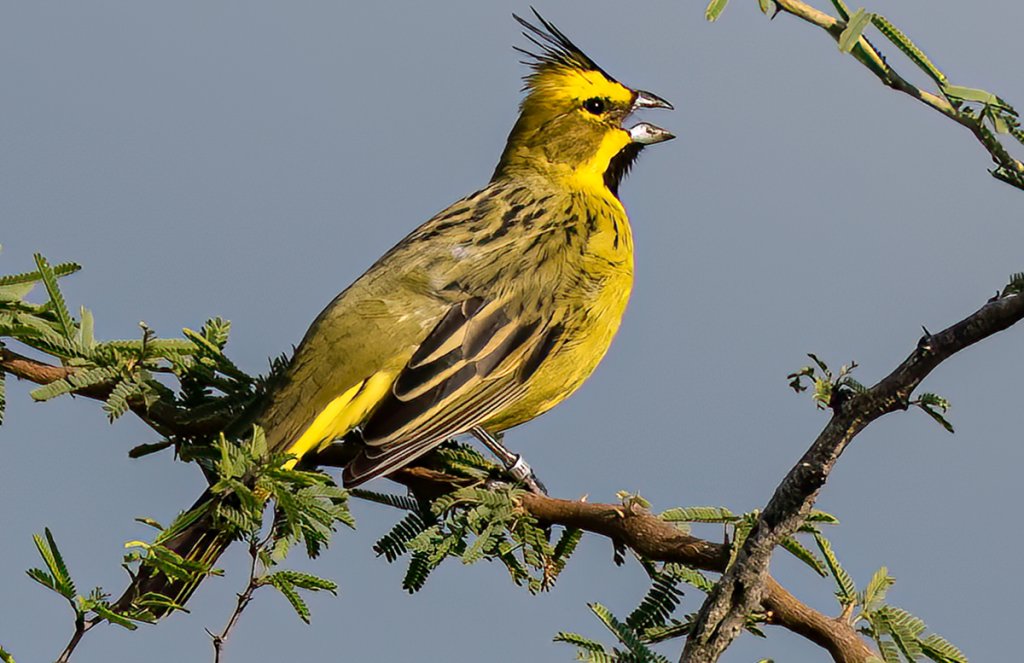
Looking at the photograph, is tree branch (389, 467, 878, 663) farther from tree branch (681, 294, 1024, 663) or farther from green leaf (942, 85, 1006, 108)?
green leaf (942, 85, 1006, 108)

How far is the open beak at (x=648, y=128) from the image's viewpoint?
23.0ft

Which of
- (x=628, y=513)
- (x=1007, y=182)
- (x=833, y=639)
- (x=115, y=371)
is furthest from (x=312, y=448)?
(x=1007, y=182)

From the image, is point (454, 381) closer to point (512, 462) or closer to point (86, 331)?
point (512, 462)

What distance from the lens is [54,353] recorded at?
4.35m

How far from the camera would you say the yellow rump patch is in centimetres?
484

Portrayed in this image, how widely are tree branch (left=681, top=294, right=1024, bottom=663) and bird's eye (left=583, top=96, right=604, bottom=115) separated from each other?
13.2 ft

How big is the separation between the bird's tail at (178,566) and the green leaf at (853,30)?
2.05 meters

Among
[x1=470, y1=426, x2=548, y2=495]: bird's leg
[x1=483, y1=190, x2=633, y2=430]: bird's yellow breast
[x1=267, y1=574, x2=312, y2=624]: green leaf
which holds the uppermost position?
→ [x1=483, y1=190, x2=633, y2=430]: bird's yellow breast

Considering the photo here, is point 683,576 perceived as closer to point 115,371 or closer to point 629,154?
point 115,371

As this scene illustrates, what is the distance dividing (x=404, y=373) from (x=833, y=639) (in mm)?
2248

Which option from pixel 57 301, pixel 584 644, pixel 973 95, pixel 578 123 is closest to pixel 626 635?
pixel 584 644

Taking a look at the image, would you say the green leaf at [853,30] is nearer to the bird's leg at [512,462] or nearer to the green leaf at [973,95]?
the green leaf at [973,95]

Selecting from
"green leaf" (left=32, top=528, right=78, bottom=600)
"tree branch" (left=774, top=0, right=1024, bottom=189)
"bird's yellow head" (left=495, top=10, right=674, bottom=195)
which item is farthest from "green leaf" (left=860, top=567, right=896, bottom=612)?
"bird's yellow head" (left=495, top=10, right=674, bottom=195)

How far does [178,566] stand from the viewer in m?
3.57
